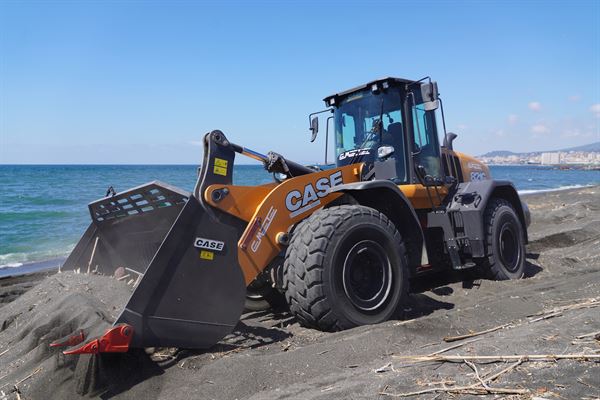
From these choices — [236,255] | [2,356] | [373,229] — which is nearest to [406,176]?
[373,229]

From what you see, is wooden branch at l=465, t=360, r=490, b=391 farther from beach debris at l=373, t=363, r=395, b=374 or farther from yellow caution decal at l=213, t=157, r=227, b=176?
yellow caution decal at l=213, t=157, r=227, b=176

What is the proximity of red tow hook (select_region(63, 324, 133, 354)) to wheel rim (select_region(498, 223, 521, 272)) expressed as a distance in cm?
536

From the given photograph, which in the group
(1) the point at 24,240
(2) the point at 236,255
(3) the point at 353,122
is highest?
(3) the point at 353,122

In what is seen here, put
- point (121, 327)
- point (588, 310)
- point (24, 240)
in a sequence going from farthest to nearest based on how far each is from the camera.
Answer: point (24, 240) → point (588, 310) → point (121, 327)

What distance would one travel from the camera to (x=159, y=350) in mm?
4066

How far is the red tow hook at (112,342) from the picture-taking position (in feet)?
11.2

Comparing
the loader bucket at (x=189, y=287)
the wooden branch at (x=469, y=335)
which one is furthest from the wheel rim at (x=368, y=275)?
the loader bucket at (x=189, y=287)

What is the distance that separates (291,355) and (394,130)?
11.0 feet

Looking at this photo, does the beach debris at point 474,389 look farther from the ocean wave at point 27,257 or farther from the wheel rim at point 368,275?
the ocean wave at point 27,257

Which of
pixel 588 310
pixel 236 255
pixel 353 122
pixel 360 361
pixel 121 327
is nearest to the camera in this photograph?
pixel 121 327

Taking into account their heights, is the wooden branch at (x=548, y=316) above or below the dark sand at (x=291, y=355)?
below

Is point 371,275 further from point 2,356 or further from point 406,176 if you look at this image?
point 2,356

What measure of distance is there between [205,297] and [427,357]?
174cm

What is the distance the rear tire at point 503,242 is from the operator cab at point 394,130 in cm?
101
